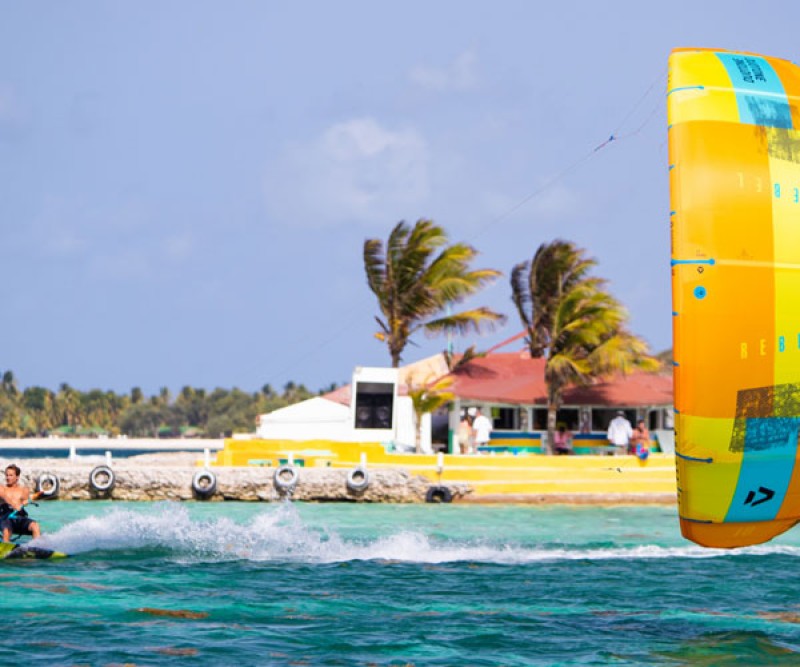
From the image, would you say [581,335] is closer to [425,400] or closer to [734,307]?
[425,400]

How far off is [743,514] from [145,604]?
6496 millimetres

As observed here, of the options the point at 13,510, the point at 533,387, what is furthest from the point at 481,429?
the point at 13,510

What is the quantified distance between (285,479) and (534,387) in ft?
33.6

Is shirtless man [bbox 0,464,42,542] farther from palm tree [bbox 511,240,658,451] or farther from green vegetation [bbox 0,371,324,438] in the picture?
green vegetation [bbox 0,371,324,438]

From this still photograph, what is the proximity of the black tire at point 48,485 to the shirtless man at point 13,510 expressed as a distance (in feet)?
38.1

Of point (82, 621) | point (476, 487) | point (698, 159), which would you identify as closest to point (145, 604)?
point (82, 621)

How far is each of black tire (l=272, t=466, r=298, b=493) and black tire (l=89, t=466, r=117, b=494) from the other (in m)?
3.89

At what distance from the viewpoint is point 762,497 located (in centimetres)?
912

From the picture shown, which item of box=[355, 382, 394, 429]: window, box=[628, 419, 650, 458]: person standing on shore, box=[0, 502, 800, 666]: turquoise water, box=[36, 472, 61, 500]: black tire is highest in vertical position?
box=[355, 382, 394, 429]: window

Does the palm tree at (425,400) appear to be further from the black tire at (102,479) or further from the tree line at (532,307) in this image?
the black tire at (102,479)

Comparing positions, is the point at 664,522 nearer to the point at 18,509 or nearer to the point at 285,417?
the point at 18,509

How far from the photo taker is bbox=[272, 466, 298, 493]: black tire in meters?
28.2

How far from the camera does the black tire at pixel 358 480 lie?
28.4m

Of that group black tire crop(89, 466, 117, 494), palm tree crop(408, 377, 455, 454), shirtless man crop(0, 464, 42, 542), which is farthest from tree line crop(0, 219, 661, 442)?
shirtless man crop(0, 464, 42, 542)
